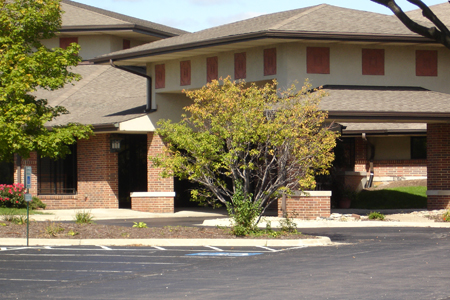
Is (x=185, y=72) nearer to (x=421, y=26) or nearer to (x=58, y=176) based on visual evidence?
(x=58, y=176)

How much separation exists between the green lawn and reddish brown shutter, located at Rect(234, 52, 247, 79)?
9.26 metres

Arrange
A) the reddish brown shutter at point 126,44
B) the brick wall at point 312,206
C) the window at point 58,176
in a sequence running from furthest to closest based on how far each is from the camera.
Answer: the reddish brown shutter at point 126,44, the window at point 58,176, the brick wall at point 312,206

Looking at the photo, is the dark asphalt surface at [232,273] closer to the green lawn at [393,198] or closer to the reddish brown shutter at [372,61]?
the reddish brown shutter at [372,61]

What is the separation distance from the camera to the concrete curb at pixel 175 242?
15789 mm

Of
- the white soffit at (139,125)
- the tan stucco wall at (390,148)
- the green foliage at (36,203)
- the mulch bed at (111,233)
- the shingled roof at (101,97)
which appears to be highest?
the shingled roof at (101,97)

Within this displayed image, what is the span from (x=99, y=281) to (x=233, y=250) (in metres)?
4.80

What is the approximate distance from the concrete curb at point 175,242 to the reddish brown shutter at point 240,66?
10405mm

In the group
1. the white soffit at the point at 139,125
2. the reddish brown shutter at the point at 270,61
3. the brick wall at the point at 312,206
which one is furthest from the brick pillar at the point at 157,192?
the brick wall at the point at 312,206

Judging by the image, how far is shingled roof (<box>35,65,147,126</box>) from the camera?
28438 mm

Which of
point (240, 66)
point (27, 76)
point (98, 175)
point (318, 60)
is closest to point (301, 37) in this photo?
point (318, 60)

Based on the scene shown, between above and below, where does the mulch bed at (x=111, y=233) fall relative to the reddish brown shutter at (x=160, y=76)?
below

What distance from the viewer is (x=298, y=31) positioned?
2281 cm

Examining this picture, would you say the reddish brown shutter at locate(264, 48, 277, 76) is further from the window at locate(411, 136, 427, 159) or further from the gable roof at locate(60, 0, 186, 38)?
the gable roof at locate(60, 0, 186, 38)

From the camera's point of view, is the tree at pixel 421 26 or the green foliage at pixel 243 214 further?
the tree at pixel 421 26
